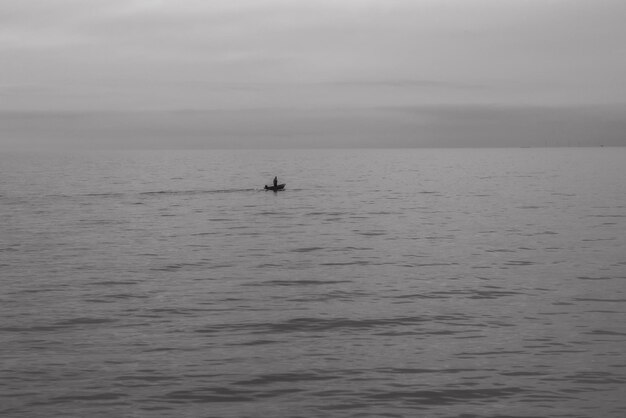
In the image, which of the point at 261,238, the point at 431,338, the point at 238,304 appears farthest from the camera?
the point at 261,238

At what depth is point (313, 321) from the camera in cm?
2173

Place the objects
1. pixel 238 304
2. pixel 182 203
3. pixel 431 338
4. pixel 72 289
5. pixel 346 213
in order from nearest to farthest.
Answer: pixel 431 338, pixel 238 304, pixel 72 289, pixel 346 213, pixel 182 203

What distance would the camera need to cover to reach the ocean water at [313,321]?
15250 millimetres

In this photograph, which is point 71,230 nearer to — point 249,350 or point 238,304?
point 238,304

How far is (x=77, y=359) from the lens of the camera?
1769 centimetres

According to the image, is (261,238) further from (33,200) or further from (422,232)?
(33,200)

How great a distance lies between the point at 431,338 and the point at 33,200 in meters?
56.4

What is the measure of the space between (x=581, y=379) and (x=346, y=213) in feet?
139

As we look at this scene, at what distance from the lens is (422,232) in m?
44.3

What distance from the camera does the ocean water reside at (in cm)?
1525

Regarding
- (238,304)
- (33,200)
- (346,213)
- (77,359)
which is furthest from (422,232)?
(33,200)

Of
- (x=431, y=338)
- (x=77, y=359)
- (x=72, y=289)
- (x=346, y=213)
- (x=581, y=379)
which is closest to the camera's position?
(x=581, y=379)

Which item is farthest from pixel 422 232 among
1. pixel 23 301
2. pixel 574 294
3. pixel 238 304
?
pixel 23 301

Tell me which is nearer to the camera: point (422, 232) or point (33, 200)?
point (422, 232)
